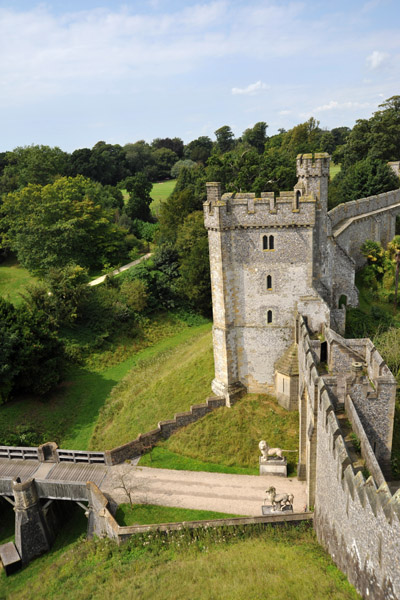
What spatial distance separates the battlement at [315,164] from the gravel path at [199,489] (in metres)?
15.3

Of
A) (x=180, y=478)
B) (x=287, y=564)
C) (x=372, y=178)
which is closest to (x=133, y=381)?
(x=180, y=478)

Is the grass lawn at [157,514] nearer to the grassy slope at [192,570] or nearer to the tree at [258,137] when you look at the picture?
the grassy slope at [192,570]

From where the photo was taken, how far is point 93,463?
22.4m

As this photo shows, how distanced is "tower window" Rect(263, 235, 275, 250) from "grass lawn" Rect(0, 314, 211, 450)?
9.41m

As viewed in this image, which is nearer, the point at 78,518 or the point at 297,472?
the point at 297,472

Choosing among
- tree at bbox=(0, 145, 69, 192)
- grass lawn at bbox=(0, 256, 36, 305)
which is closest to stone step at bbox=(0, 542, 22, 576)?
grass lawn at bbox=(0, 256, 36, 305)

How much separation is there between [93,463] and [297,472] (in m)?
10.1

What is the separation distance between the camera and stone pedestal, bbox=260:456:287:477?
20469 mm

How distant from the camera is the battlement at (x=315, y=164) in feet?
75.6

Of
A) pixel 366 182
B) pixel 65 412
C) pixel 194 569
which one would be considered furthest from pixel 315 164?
pixel 366 182

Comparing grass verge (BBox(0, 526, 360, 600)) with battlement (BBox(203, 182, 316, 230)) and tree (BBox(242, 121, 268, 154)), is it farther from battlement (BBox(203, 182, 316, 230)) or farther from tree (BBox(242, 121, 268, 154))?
tree (BBox(242, 121, 268, 154))

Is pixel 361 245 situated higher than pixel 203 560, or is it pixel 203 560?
pixel 361 245

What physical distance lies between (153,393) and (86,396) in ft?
19.9

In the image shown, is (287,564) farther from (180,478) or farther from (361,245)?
(361,245)
